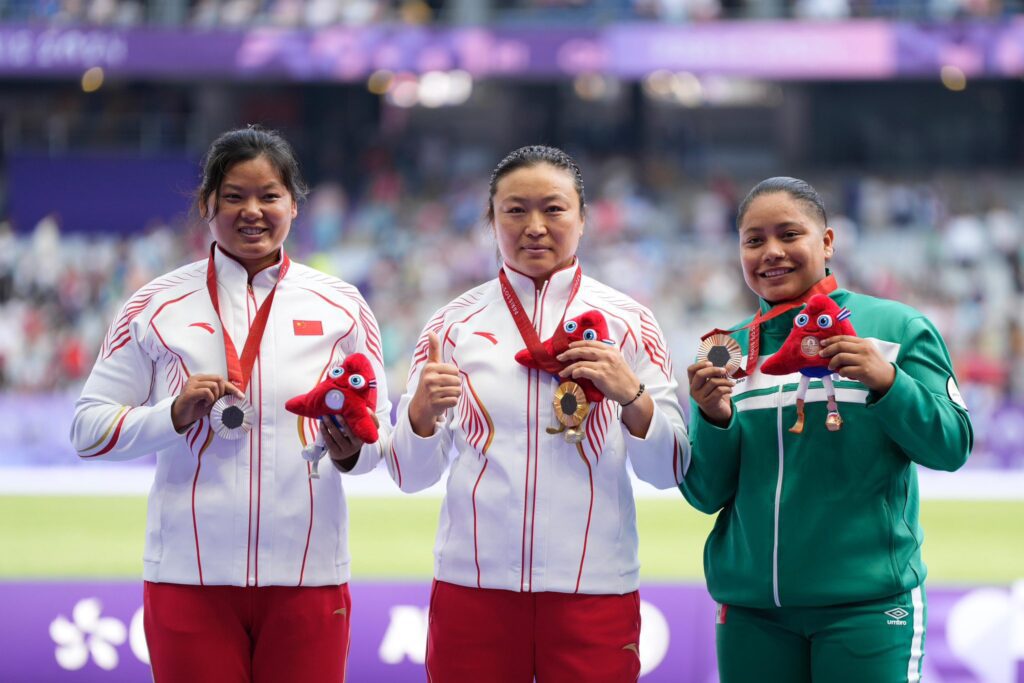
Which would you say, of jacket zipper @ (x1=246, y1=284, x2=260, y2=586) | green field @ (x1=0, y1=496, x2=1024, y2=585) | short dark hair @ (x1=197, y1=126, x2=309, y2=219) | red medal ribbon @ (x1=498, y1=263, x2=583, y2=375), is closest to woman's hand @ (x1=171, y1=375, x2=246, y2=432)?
jacket zipper @ (x1=246, y1=284, x2=260, y2=586)

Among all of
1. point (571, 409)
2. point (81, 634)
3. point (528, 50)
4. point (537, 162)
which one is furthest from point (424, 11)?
point (571, 409)

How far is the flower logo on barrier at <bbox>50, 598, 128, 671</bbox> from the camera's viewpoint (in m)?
4.45

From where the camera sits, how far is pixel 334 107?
824 inches

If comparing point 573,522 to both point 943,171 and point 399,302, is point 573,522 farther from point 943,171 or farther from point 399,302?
point 943,171

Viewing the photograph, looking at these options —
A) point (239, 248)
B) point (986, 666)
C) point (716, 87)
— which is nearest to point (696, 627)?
point (986, 666)

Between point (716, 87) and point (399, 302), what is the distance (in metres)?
9.24

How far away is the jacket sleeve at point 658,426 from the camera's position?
2928 millimetres

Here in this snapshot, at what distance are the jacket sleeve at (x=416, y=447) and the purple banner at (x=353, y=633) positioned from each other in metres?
1.49

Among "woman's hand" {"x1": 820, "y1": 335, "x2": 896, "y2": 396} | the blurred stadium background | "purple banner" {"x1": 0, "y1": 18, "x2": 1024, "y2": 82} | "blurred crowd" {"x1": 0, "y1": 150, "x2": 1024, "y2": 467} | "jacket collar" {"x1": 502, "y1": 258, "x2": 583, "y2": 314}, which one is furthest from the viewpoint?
"purple banner" {"x1": 0, "y1": 18, "x2": 1024, "y2": 82}

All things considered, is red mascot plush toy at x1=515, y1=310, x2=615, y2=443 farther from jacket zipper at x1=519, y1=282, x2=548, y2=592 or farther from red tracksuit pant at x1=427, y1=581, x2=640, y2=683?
red tracksuit pant at x1=427, y1=581, x2=640, y2=683

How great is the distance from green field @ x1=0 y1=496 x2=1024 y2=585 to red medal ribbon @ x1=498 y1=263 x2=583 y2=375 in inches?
126

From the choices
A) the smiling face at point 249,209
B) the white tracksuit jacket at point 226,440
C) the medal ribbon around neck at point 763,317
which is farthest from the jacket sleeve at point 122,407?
the medal ribbon around neck at point 763,317

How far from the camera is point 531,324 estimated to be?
304cm

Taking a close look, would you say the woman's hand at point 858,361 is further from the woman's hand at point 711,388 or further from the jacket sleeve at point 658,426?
the jacket sleeve at point 658,426
